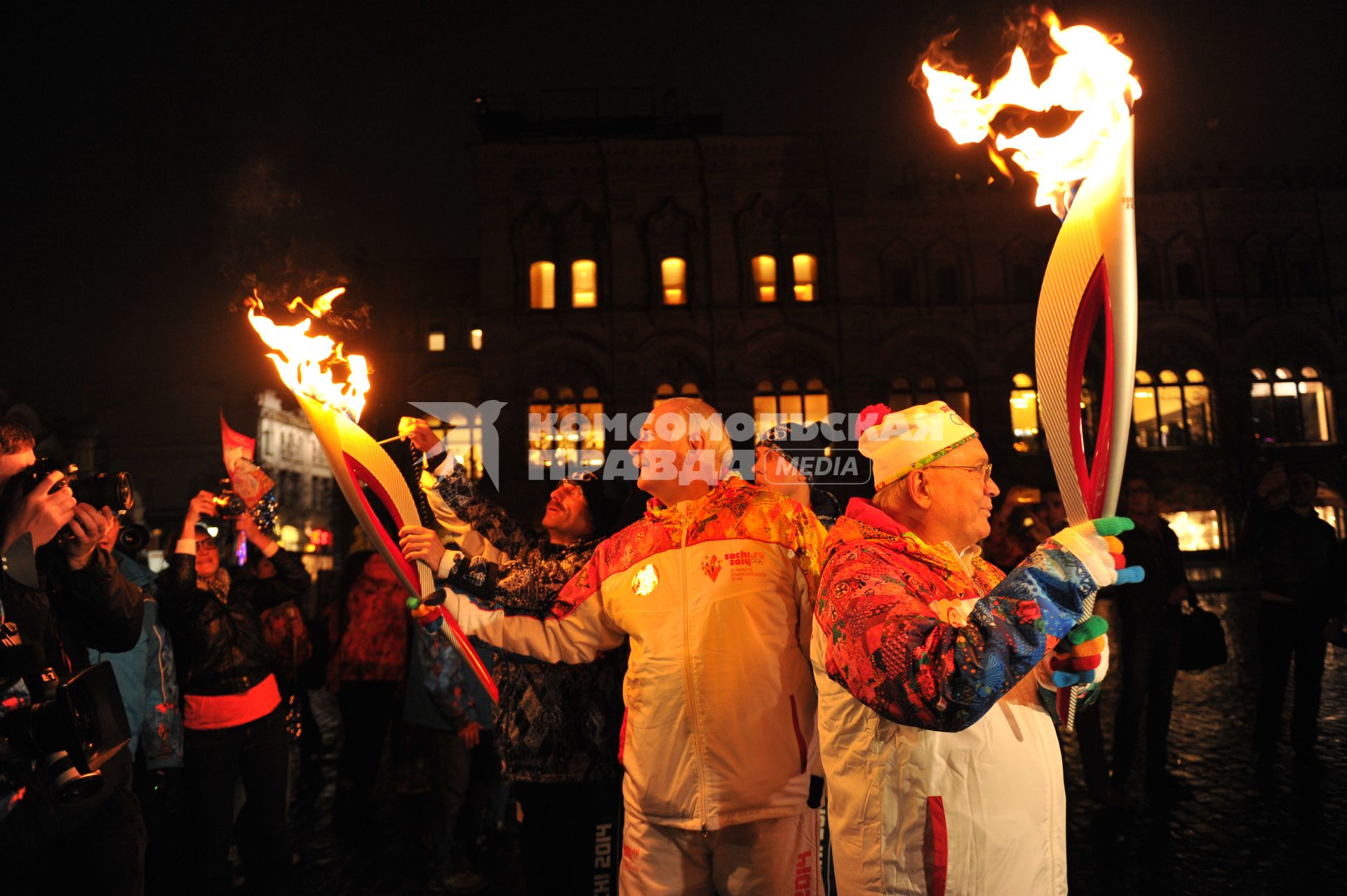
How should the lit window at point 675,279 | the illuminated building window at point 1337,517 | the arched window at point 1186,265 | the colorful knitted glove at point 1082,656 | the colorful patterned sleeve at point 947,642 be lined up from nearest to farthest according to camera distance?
the colorful patterned sleeve at point 947,642
the colorful knitted glove at point 1082,656
the lit window at point 675,279
the illuminated building window at point 1337,517
the arched window at point 1186,265

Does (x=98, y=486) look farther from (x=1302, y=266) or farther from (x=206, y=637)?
(x=1302, y=266)

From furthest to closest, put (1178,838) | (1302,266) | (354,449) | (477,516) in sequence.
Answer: (1302,266)
(1178,838)
(477,516)
(354,449)

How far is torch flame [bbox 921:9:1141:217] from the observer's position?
237 centimetres

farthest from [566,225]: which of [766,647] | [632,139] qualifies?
[766,647]

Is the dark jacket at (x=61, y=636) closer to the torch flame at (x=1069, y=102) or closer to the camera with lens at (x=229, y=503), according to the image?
the camera with lens at (x=229, y=503)

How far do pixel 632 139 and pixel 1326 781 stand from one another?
25911 millimetres

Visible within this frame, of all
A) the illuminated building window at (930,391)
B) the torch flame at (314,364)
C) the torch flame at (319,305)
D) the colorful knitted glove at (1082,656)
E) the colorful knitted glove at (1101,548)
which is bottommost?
the colorful knitted glove at (1082,656)

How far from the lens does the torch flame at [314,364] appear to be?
4.34 m

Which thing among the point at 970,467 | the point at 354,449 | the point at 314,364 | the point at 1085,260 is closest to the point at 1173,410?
the point at 314,364

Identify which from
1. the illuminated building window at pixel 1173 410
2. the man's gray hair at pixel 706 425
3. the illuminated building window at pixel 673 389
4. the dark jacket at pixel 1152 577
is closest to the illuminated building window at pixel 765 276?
the illuminated building window at pixel 673 389

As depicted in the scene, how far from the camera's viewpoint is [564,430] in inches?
1114

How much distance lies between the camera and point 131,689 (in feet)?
16.1

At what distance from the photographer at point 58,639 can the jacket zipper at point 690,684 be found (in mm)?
1929

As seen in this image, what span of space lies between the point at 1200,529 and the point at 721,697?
31586mm
